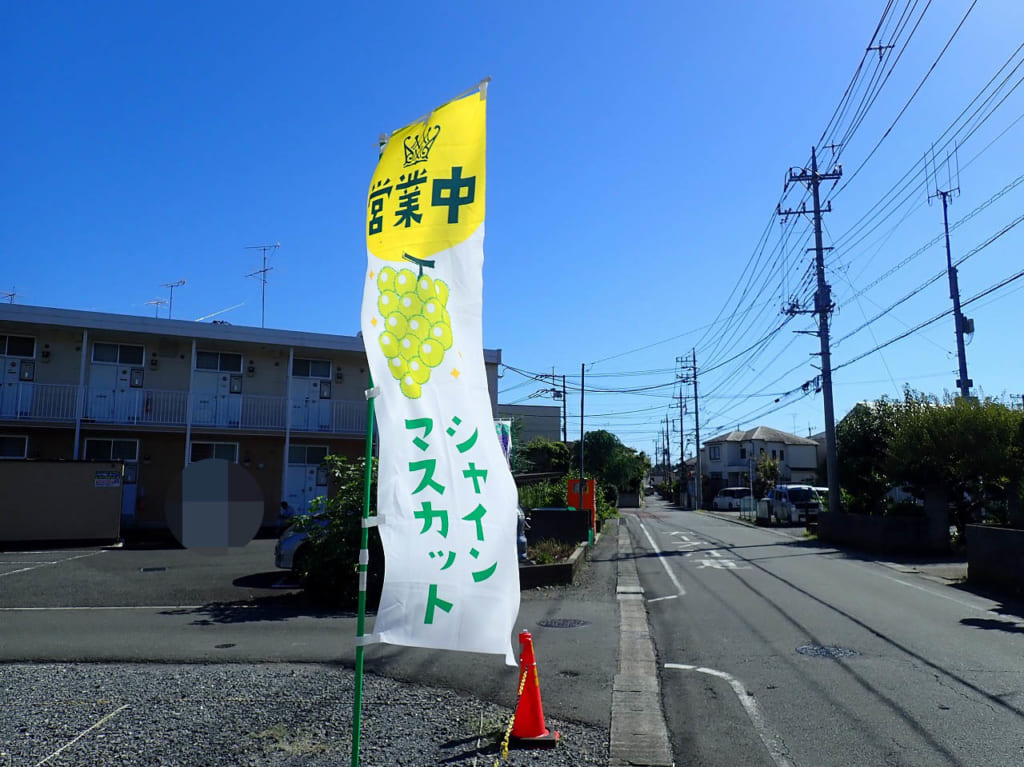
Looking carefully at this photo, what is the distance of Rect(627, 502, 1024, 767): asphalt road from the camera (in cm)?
514

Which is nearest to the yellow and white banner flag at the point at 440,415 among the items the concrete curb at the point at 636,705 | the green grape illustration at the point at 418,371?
the green grape illustration at the point at 418,371

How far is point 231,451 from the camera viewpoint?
24016mm

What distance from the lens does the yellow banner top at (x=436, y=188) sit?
425 centimetres

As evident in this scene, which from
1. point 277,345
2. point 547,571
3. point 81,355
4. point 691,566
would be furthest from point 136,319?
point 691,566

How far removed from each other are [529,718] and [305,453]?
69.6 ft

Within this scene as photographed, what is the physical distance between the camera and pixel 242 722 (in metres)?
5.29

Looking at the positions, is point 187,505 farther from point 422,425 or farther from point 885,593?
point 885,593

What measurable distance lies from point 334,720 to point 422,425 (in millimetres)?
2702

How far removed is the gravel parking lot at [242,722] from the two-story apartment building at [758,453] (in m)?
63.3

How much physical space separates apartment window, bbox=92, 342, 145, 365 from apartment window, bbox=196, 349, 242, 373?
1.66 m

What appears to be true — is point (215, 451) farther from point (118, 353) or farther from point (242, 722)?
point (242, 722)

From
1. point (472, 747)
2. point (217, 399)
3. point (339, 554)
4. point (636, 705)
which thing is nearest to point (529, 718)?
point (472, 747)

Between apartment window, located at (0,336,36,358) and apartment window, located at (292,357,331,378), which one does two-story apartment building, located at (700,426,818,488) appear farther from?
apartment window, located at (0,336,36,358)

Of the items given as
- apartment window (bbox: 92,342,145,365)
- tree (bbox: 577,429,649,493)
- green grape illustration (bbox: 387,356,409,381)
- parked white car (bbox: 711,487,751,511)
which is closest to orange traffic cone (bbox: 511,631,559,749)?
green grape illustration (bbox: 387,356,409,381)
